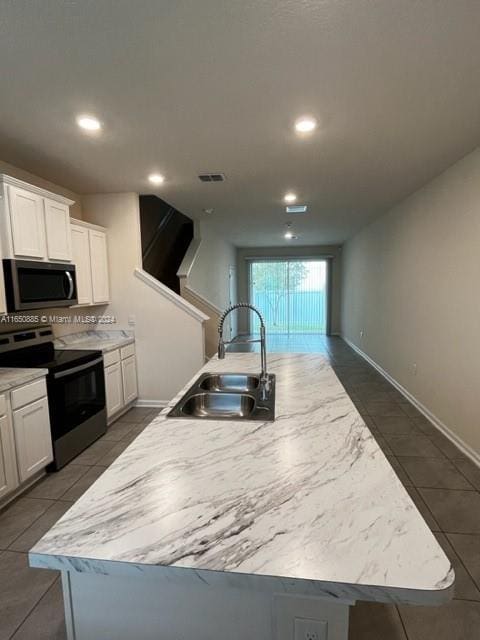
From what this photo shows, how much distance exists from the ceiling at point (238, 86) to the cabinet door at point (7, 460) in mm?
2033

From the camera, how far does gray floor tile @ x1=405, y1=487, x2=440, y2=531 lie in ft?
6.65

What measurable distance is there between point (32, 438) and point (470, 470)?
11.0ft

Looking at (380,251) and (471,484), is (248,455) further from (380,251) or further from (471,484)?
(380,251)

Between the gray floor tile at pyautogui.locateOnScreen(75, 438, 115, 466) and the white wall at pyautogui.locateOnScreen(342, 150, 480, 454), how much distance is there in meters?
3.20

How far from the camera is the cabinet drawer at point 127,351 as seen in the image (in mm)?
3789

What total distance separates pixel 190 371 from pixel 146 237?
2.82 meters

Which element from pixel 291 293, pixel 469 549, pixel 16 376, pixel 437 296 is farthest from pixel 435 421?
pixel 291 293

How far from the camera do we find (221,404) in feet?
5.98

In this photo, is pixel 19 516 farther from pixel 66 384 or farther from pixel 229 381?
pixel 229 381

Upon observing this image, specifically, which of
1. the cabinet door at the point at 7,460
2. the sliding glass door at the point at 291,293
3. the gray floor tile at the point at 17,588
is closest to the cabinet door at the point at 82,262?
the cabinet door at the point at 7,460

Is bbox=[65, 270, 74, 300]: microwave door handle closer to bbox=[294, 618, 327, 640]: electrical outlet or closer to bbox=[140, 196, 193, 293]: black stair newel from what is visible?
bbox=[140, 196, 193, 293]: black stair newel

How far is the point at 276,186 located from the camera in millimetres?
3762

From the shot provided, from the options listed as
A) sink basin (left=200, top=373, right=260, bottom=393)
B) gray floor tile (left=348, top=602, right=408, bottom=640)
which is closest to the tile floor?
gray floor tile (left=348, top=602, right=408, bottom=640)

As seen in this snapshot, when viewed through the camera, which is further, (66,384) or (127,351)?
(127,351)
